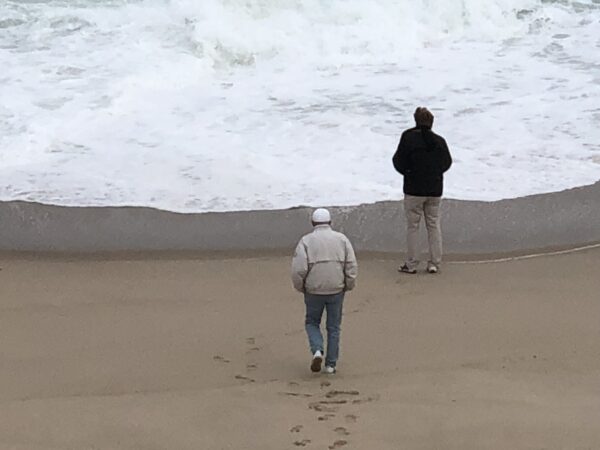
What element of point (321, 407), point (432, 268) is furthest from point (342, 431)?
point (432, 268)

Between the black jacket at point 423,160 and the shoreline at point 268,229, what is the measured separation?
0.78m

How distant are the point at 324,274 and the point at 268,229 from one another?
10.7 ft

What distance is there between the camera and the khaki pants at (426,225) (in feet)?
30.8

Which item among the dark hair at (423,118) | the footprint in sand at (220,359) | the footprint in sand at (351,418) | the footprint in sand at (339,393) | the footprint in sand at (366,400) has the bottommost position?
the footprint in sand at (220,359)

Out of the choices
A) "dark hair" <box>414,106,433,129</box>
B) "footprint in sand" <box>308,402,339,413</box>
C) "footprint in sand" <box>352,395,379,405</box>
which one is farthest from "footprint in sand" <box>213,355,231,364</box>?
"dark hair" <box>414,106,433,129</box>

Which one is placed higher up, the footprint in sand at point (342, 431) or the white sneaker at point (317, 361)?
the footprint in sand at point (342, 431)

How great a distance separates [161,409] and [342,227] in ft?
13.6

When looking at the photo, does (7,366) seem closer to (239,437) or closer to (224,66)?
(239,437)

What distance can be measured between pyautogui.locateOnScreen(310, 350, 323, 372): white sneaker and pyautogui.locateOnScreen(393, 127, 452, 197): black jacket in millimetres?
2895

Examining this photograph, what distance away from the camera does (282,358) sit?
7.36 metres

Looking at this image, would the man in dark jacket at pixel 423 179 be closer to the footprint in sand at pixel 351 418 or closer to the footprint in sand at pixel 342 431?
the footprint in sand at pixel 351 418

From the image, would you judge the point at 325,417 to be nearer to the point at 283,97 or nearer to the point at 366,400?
the point at 366,400

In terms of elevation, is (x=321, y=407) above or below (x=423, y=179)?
below

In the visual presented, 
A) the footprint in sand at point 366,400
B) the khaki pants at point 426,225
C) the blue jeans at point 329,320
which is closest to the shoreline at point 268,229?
the khaki pants at point 426,225
